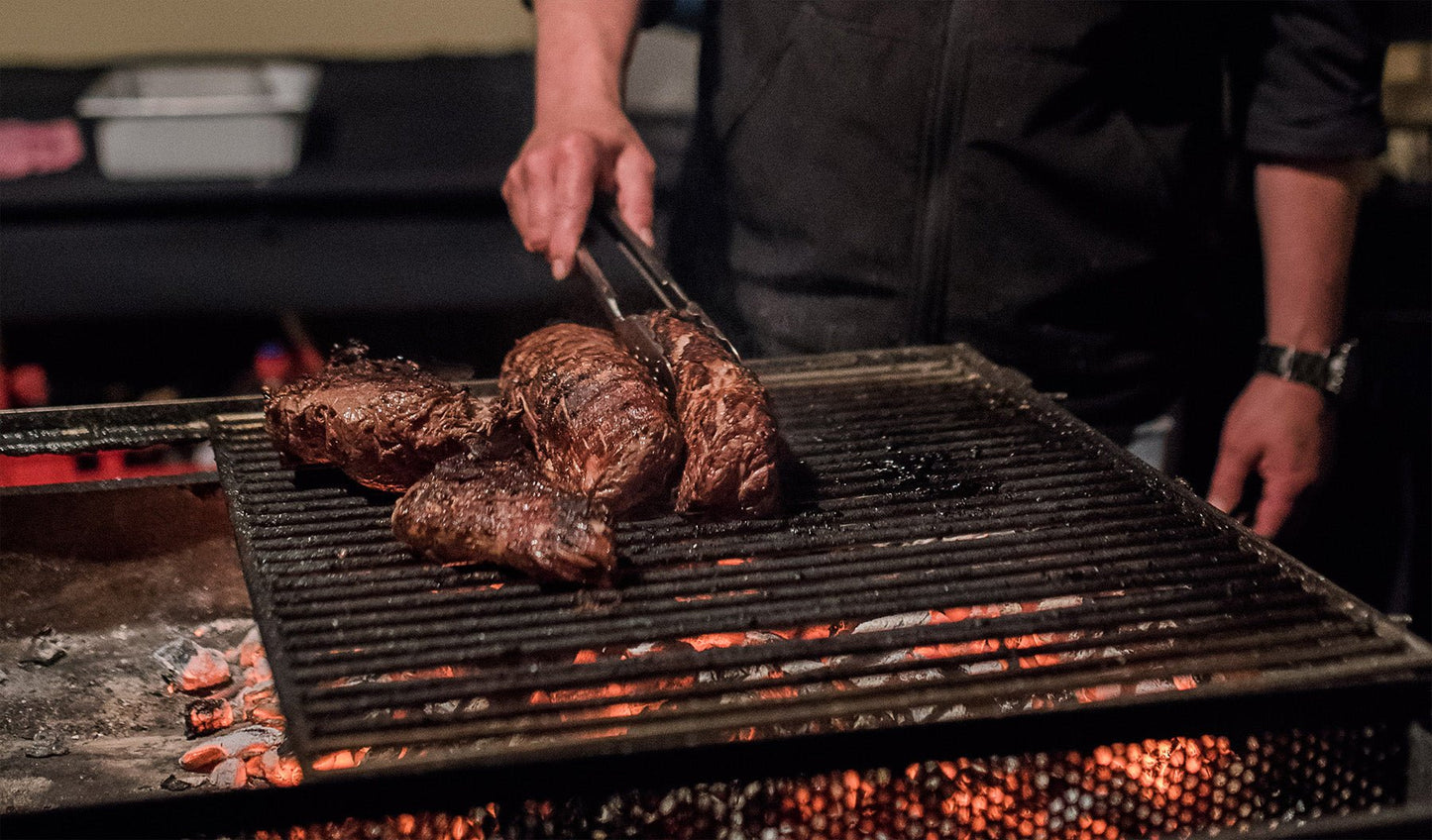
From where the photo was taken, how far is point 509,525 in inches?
78.0

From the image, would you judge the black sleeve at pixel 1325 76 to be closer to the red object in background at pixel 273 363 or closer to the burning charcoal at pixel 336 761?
the burning charcoal at pixel 336 761

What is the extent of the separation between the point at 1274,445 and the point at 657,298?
2.28 m

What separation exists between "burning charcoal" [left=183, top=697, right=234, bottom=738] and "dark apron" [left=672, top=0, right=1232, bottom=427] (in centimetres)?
217

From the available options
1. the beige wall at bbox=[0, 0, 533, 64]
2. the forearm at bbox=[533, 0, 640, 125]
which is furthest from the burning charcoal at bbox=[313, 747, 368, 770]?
the beige wall at bbox=[0, 0, 533, 64]

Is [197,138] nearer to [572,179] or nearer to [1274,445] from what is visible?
[572,179]

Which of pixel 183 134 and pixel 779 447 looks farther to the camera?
pixel 183 134

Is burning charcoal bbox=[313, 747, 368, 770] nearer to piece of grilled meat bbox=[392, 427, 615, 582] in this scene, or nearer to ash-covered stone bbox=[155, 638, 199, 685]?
piece of grilled meat bbox=[392, 427, 615, 582]

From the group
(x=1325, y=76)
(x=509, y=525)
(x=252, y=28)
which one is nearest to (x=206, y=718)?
(x=509, y=525)

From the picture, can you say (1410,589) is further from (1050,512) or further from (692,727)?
(692,727)

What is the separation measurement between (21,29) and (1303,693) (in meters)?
8.44

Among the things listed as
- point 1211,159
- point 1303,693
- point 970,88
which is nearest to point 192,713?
point 1303,693

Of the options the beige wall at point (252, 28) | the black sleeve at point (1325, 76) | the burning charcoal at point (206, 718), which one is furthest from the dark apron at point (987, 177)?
the beige wall at point (252, 28)

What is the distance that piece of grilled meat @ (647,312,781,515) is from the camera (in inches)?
85.4

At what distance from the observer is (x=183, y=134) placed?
17.3 ft
